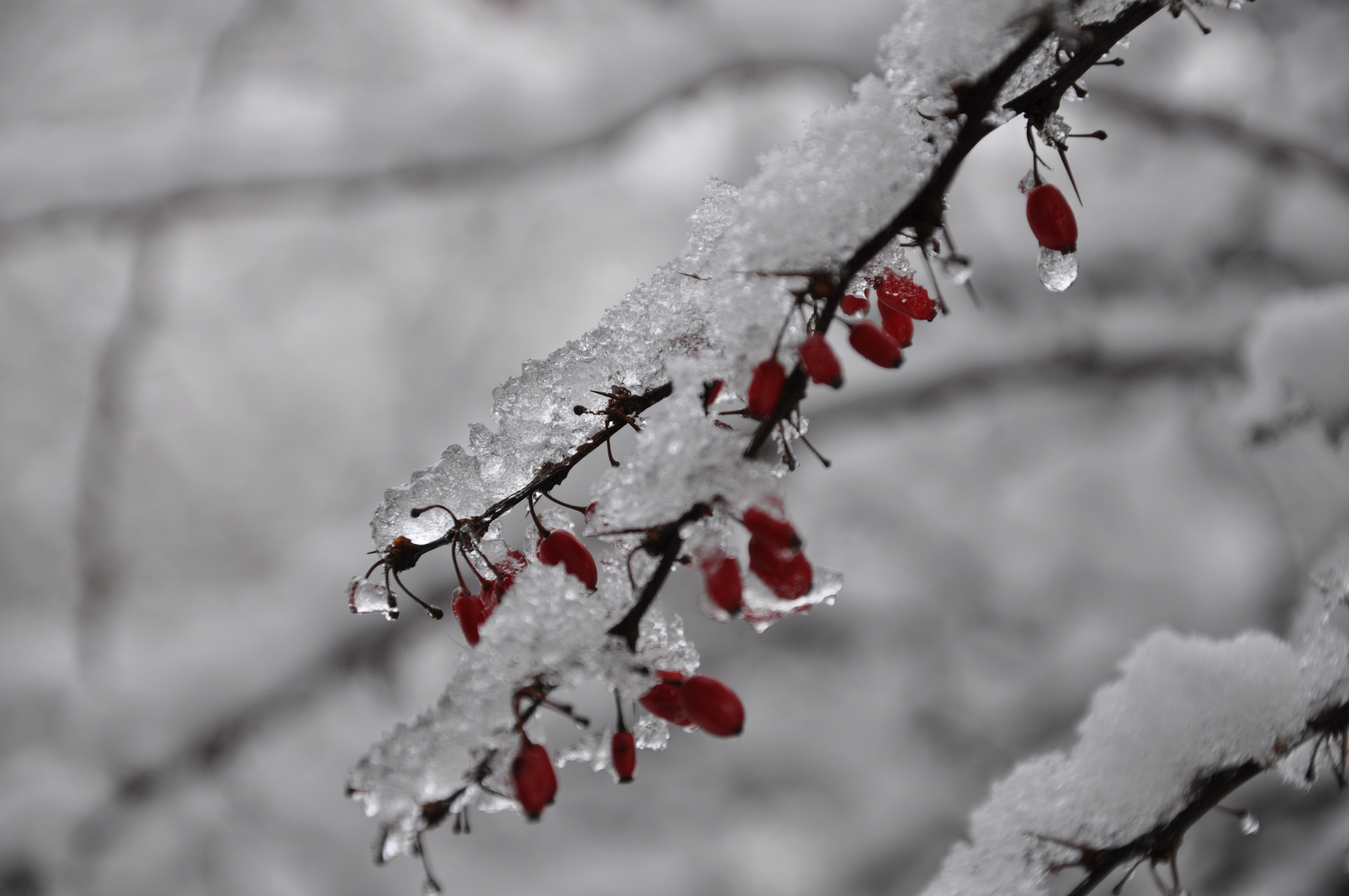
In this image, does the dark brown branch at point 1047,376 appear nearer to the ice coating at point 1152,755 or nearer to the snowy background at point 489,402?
the snowy background at point 489,402

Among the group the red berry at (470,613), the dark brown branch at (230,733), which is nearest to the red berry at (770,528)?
the red berry at (470,613)

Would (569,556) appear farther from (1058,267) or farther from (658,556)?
(1058,267)

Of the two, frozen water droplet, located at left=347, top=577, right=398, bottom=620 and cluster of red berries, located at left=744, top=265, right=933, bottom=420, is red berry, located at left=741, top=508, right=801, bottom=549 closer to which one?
cluster of red berries, located at left=744, top=265, right=933, bottom=420

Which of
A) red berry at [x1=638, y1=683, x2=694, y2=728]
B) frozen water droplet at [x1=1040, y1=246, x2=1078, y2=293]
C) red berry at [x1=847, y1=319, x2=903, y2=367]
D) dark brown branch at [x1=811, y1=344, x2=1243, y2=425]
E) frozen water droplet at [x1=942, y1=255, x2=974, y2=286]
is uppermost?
dark brown branch at [x1=811, y1=344, x2=1243, y2=425]

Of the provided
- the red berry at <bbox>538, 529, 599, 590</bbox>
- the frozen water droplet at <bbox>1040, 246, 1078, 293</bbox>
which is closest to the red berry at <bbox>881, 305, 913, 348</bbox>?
the frozen water droplet at <bbox>1040, 246, 1078, 293</bbox>

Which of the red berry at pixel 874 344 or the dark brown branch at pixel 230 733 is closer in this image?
the red berry at pixel 874 344

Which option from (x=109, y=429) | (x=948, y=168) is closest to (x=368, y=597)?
(x=948, y=168)

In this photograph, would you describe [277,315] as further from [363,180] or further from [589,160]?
[589,160]
